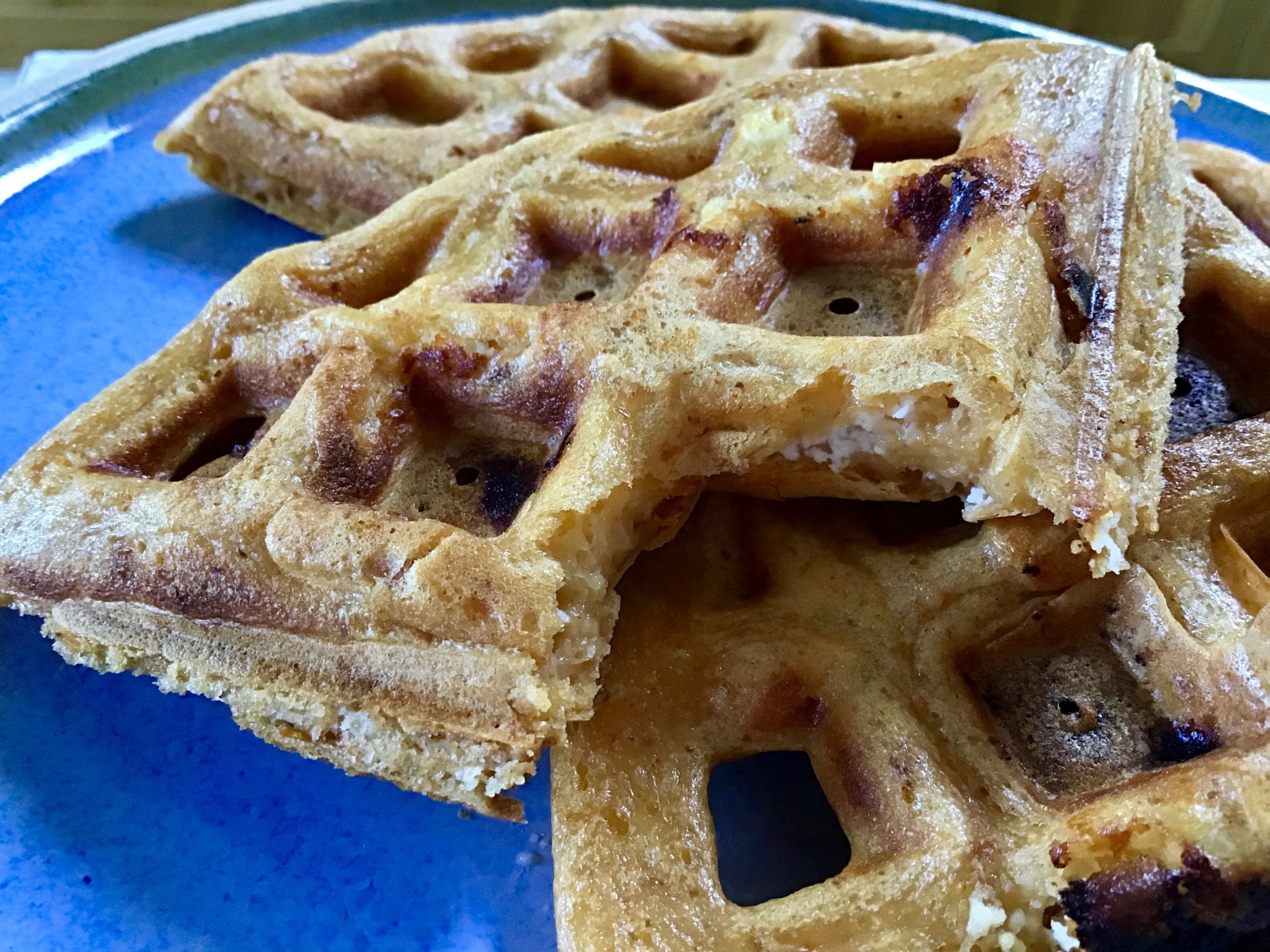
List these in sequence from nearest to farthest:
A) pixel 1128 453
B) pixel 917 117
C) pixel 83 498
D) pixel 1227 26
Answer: pixel 1128 453
pixel 83 498
pixel 917 117
pixel 1227 26

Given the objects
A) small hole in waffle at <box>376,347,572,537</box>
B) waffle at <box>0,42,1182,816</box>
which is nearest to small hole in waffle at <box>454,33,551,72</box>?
waffle at <box>0,42,1182,816</box>

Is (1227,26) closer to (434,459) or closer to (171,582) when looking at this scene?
(434,459)

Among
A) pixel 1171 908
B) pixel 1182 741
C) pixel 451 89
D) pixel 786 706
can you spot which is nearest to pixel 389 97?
pixel 451 89

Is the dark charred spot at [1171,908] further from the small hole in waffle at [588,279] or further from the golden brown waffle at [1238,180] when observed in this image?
the golden brown waffle at [1238,180]

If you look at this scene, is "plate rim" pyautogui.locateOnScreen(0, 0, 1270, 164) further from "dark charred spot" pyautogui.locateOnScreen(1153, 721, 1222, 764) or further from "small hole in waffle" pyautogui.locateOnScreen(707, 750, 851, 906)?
"small hole in waffle" pyautogui.locateOnScreen(707, 750, 851, 906)

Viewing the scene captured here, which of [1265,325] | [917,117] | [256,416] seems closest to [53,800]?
[256,416]
